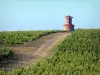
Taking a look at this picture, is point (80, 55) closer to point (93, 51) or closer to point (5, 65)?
point (93, 51)

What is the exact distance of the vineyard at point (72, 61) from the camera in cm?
1750

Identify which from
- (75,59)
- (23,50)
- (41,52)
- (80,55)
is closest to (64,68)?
(75,59)

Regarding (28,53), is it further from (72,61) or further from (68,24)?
(68,24)

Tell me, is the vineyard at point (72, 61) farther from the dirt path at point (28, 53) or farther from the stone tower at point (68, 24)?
the stone tower at point (68, 24)

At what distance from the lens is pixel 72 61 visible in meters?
20.9

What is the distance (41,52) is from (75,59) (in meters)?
4.35

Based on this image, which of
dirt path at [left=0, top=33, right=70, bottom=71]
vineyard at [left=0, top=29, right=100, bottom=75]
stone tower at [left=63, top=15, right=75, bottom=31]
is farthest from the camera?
stone tower at [left=63, top=15, right=75, bottom=31]

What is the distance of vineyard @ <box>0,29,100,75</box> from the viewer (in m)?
17.5

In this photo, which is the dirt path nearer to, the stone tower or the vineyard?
the vineyard

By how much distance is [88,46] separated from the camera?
26.8 meters

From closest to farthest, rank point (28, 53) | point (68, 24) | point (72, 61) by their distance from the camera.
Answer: point (72, 61)
point (28, 53)
point (68, 24)

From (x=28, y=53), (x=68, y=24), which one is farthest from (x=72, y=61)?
(x=68, y=24)

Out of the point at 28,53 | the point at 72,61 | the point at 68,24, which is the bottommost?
the point at 72,61

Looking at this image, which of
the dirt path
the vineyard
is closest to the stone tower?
the dirt path
